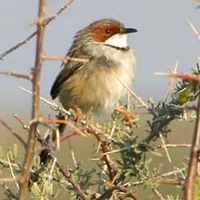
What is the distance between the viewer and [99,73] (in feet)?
18.5

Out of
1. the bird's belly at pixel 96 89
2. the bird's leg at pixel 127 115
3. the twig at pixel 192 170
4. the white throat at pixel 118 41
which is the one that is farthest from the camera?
the white throat at pixel 118 41

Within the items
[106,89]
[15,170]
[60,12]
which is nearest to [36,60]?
[60,12]

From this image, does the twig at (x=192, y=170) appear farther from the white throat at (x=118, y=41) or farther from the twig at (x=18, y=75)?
the white throat at (x=118, y=41)

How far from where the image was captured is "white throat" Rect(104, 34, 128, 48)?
607cm

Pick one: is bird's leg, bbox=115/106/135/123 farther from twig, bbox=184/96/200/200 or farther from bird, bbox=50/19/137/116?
bird, bbox=50/19/137/116

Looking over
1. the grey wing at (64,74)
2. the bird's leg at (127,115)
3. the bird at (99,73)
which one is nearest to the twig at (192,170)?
the bird's leg at (127,115)

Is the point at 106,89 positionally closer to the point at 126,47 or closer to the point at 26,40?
the point at 126,47

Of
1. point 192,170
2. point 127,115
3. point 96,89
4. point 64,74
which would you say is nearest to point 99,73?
point 96,89

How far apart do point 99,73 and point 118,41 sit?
0.58m

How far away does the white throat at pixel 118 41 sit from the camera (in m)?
6.07

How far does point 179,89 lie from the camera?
2346 mm

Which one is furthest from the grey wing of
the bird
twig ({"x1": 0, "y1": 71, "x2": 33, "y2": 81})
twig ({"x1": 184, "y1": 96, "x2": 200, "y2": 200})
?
twig ({"x1": 184, "y1": 96, "x2": 200, "y2": 200})

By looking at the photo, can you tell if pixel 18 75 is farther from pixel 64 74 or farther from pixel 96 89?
pixel 64 74

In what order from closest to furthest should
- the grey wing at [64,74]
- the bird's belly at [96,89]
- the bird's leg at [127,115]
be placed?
the bird's leg at [127,115], the bird's belly at [96,89], the grey wing at [64,74]
